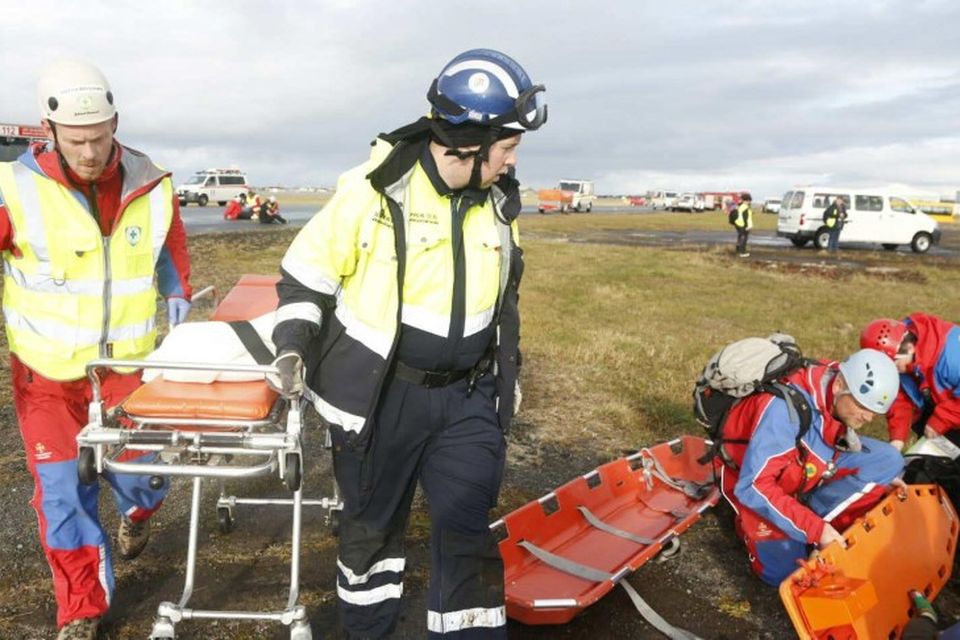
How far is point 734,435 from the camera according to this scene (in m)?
4.29

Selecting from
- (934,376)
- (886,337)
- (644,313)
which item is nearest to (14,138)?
(644,313)

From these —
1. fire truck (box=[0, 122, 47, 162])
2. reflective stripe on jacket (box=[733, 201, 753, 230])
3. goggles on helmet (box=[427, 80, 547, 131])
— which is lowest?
reflective stripe on jacket (box=[733, 201, 753, 230])

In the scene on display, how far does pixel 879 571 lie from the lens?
11.9 feet

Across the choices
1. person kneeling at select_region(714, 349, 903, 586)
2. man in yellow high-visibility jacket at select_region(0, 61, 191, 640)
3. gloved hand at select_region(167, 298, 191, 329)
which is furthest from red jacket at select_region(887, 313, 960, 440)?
man in yellow high-visibility jacket at select_region(0, 61, 191, 640)

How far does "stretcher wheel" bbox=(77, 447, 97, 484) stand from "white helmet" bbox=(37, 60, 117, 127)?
4.23ft

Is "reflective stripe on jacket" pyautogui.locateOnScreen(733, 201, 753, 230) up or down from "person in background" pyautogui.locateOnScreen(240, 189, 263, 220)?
up

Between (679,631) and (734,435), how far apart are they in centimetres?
122

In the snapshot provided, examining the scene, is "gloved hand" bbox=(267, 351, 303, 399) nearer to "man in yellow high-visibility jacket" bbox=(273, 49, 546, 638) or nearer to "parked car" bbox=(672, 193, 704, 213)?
"man in yellow high-visibility jacket" bbox=(273, 49, 546, 638)

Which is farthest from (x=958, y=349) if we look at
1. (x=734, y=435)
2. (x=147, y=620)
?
(x=147, y=620)

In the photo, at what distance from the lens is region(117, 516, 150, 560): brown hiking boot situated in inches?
154

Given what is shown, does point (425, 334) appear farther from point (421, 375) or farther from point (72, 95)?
point (72, 95)

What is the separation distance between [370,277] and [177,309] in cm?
154

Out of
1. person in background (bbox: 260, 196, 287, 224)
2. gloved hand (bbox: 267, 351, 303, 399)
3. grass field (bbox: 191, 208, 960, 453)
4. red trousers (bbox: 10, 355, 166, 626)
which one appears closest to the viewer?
gloved hand (bbox: 267, 351, 303, 399)

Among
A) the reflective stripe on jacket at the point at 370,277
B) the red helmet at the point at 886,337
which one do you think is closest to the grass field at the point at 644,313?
the red helmet at the point at 886,337
